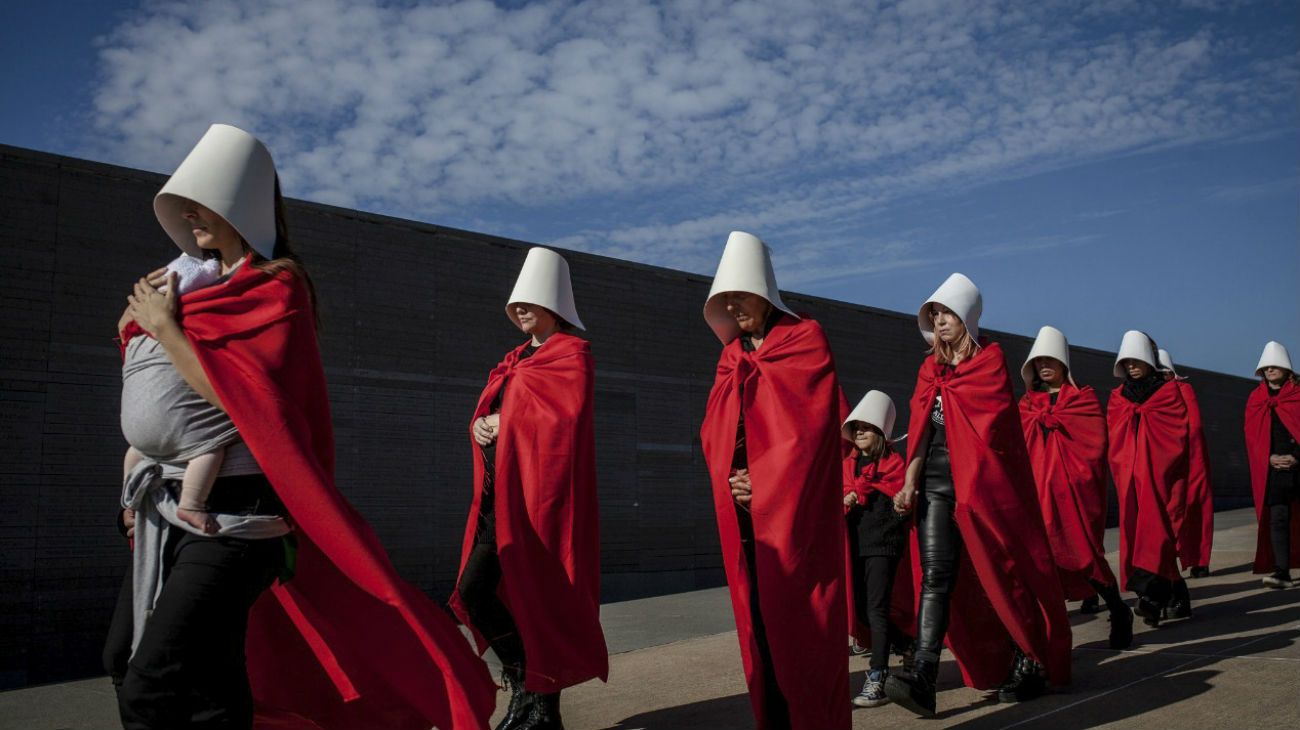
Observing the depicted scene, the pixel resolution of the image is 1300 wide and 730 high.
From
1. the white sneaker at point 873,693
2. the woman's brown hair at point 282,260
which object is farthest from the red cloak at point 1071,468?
the woman's brown hair at point 282,260

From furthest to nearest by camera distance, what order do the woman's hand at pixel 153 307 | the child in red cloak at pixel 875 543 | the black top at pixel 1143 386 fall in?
the black top at pixel 1143 386, the child in red cloak at pixel 875 543, the woman's hand at pixel 153 307

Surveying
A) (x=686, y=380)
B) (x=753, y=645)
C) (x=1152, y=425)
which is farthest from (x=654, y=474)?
(x=753, y=645)

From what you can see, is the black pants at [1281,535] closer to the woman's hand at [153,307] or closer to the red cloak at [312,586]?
the red cloak at [312,586]

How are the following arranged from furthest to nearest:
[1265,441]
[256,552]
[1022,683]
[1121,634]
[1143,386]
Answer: [1265,441]
[1143,386]
[1121,634]
[1022,683]
[256,552]

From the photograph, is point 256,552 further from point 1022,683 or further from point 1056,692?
point 1056,692

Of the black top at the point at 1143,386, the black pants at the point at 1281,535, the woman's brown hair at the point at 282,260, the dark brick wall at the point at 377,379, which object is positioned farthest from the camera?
the black pants at the point at 1281,535

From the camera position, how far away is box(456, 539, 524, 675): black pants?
17.8 feet

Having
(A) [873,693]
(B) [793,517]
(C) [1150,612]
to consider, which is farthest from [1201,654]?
(B) [793,517]

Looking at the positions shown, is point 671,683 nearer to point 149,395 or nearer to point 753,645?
point 753,645

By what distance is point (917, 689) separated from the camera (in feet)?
17.3

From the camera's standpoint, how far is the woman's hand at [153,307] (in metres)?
3.17

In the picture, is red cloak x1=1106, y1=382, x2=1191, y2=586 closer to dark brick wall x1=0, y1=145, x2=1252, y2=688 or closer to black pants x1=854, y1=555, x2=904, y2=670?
black pants x1=854, y1=555, x2=904, y2=670

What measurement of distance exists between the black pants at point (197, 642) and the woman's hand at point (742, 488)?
198cm

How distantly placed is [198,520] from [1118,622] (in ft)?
19.4
